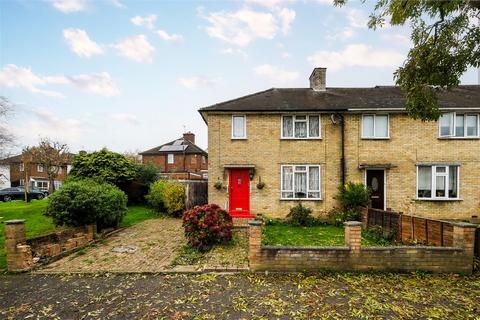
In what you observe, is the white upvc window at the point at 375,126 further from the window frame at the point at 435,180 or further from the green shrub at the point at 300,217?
the green shrub at the point at 300,217

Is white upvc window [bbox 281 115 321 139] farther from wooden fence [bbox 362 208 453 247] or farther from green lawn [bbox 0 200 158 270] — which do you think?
green lawn [bbox 0 200 158 270]

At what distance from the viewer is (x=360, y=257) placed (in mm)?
6492

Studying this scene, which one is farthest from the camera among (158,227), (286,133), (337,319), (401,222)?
(286,133)

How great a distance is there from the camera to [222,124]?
43.7 feet

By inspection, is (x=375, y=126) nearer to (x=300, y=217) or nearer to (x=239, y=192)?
(x=300, y=217)

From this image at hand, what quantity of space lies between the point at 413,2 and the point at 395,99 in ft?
25.5

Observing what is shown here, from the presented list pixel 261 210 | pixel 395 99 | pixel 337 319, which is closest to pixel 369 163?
pixel 395 99

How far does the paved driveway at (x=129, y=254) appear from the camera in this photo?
701 cm

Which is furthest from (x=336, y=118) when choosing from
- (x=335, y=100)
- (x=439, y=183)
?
(x=439, y=183)

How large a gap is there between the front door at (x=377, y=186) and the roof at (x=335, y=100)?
3.16 metres

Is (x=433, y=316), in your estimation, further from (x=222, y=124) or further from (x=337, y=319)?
(x=222, y=124)

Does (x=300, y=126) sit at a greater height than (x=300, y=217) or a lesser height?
greater

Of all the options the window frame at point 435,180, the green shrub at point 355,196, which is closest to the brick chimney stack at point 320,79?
the green shrub at point 355,196

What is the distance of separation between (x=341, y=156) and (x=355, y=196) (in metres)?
2.07
